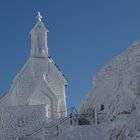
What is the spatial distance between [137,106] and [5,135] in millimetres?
14532

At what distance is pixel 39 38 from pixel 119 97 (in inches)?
785

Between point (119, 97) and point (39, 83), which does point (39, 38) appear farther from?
point (119, 97)

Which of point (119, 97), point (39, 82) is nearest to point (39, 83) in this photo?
point (39, 82)

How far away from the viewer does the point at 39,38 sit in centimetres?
5594

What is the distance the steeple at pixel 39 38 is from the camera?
5538 cm

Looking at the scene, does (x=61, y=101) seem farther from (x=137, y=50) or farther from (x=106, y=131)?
(x=106, y=131)

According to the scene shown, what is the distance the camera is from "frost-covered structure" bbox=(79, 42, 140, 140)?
1260 inches

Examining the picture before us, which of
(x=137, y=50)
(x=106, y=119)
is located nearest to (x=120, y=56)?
(x=137, y=50)

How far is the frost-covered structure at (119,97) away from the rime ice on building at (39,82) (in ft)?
28.6

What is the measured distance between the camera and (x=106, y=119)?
36.8 m

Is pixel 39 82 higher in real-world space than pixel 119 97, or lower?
higher

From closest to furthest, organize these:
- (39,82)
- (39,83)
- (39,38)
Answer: (39,83) → (39,82) → (39,38)

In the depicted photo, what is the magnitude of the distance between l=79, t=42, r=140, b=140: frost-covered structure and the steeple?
12.9m

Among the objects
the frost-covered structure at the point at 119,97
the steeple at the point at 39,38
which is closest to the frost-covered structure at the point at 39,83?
the steeple at the point at 39,38
